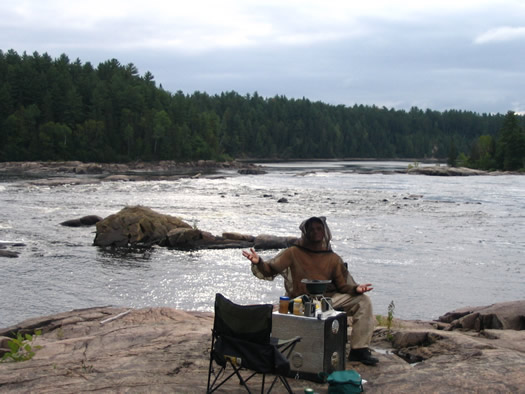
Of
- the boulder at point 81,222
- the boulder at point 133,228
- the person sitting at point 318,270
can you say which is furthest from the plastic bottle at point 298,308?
the boulder at point 81,222

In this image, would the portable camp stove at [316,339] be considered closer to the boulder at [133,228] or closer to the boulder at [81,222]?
the boulder at [133,228]

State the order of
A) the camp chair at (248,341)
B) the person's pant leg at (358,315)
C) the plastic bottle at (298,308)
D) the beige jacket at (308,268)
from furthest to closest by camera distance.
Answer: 1. the beige jacket at (308,268)
2. the person's pant leg at (358,315)
3. the plastic bottle at (298,308)
4. the camp chair at (248,341)

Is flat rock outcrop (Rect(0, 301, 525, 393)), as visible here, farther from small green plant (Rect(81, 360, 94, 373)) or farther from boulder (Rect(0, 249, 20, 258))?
boulder (Rect(0, 249, 20, 258))

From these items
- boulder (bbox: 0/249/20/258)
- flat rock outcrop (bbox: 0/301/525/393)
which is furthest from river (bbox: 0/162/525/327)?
flat rock outcrop (bbox: 0/301/525/393)

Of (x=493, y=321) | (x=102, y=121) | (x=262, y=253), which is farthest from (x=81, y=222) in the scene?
(x=102, y=121)

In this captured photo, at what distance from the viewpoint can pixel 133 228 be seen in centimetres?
2214

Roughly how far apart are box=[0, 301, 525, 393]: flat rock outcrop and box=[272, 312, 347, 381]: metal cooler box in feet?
0.55

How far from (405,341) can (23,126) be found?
309ft

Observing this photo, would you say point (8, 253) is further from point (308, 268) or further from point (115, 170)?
point (115, 170)

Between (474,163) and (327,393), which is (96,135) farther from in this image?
(327,393)

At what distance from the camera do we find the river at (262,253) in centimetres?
1446

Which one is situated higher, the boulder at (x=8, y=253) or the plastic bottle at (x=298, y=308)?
the plastic bottle at (x=298, y=308)

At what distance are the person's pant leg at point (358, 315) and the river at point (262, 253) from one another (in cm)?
651

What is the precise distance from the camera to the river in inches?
569
